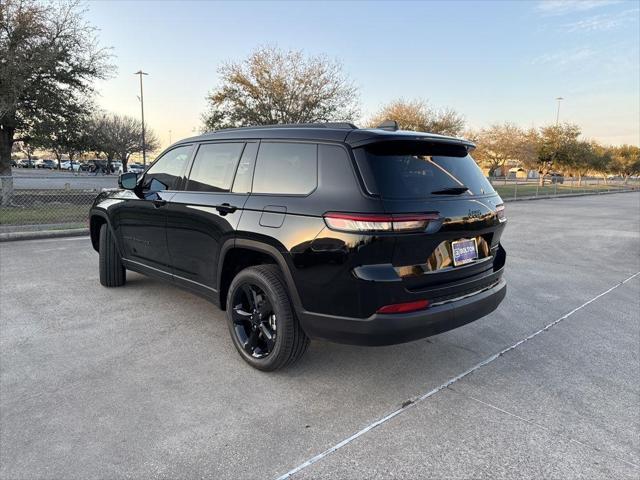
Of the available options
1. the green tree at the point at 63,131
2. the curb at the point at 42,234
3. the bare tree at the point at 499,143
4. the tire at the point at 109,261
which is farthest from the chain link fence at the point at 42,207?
the bare tree at the point at 499,143

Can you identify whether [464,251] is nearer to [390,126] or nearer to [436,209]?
[436,209]

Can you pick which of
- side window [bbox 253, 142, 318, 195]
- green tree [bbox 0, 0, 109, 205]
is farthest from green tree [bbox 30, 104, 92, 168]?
side window [bbox 253, 142, 318, 195]

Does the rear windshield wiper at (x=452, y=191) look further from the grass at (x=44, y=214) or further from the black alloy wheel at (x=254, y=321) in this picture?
the grass at (x=44, y=214)

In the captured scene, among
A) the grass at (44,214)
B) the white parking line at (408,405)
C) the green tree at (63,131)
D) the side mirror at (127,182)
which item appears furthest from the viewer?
the green tree at (63,131)

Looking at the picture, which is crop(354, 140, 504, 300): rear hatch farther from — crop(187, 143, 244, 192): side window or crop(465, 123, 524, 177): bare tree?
crop(465, 123, 524, 177): bare tree

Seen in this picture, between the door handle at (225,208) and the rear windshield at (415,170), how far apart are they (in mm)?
1157

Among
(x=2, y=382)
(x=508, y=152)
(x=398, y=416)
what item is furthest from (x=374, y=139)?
(x=508, y=152)

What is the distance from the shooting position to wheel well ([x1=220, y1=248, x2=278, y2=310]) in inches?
130

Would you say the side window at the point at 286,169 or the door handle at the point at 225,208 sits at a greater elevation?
the side window at the point at 286,169

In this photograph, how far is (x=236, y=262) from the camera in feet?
11.7

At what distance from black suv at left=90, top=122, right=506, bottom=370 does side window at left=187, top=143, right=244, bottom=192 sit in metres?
0.01

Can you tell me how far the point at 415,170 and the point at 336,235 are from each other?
74 centimetres

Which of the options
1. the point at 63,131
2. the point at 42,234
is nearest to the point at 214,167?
the point at 42,234

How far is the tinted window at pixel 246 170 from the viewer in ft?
11.3
